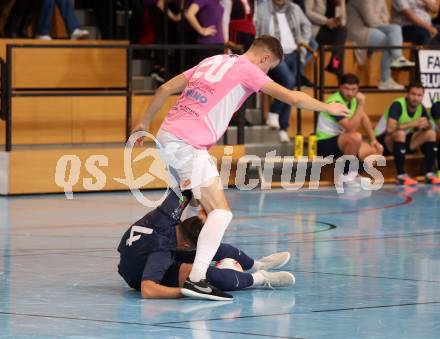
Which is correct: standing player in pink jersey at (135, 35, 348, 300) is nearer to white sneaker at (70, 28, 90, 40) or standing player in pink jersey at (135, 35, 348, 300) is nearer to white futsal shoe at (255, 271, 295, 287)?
white futsal shoe at (255, 271, 295, 287)

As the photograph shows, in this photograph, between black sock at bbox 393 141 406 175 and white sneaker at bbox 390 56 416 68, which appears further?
white sneaker at bbox 390 56 416 68

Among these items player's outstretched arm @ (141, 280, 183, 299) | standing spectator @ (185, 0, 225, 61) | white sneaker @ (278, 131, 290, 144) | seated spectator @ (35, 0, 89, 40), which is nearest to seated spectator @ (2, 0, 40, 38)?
seated spectator @ (35, 0, 89, 40)

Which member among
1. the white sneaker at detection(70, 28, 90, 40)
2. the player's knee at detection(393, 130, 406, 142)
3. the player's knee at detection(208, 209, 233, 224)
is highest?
the white sneaker at detection(70, 28, 90, 40)

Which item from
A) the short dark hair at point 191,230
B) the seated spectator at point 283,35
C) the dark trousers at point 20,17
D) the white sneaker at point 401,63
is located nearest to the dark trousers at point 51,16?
the dark trousers at point 20,17

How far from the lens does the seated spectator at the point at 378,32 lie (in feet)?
59.7

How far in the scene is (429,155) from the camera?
1662cm

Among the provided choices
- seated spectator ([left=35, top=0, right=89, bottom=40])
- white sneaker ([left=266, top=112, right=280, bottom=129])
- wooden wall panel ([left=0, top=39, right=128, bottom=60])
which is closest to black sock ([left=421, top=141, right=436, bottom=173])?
white sneaker ([left=266, top=112, right=280, bottom=129])

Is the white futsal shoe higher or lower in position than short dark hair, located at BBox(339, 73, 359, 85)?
lower

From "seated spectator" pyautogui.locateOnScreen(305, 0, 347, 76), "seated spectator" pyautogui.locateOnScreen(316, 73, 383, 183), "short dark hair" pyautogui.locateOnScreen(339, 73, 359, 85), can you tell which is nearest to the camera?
"short dark hair" pyautogui.locateOnScreen(339, 73, 359, 85)

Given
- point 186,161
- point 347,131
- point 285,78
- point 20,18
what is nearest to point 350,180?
point 347,131

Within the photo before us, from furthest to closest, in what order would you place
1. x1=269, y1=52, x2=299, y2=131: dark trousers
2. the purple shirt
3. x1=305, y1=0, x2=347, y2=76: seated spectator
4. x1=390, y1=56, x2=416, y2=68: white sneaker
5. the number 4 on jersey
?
1. x1=390, y1=56, x2=416, y2=68: white sneaker
2. x1=305, y1=0, x2=347, y2=76: seated spectator
3. x1=269, y1=52, x2=299, y2=131: dark trousers
4. the purple shirt
5. the number 4 on jersey

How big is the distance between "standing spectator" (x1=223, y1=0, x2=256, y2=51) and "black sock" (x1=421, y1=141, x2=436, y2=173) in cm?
285

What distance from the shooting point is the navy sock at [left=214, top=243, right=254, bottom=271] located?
830cm

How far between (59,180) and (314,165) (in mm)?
3533
